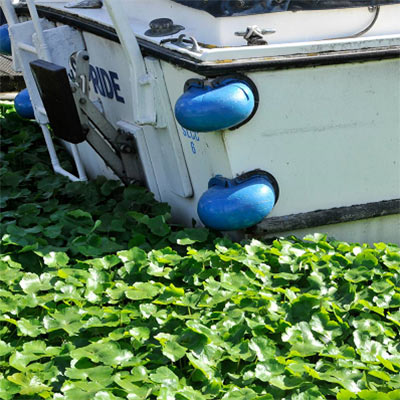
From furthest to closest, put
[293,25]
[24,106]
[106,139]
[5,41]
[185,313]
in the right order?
[24,106] < [5,41] < [106,139] < [293,25] < [185,313]

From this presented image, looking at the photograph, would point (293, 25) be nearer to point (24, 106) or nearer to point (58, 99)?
point (58, 99)

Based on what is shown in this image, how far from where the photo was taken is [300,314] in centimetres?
307

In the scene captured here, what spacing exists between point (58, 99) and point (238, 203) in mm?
1031

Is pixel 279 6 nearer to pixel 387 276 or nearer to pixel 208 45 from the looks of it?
pixel 208 45

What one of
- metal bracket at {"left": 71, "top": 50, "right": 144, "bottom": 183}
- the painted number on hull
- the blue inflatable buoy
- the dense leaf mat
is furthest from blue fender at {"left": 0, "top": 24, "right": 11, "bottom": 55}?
the painted number on hull

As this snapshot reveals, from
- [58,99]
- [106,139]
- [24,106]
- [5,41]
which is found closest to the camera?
[58,99]

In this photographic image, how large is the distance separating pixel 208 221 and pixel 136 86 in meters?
0.70

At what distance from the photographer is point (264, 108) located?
134 inches

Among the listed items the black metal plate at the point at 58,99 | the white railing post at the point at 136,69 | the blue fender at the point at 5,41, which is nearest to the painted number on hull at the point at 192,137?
the white railing post at the point at 136,69

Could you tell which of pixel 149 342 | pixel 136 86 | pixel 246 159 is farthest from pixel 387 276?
pixel 136 86

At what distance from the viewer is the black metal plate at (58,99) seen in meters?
3.79

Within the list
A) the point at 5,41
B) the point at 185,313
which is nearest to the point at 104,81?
the point at 5,41

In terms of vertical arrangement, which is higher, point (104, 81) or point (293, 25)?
point (293, 25)

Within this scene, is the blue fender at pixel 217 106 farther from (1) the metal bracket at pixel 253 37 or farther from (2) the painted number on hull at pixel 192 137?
(2) the painted number on hull at pixel 192 137
